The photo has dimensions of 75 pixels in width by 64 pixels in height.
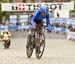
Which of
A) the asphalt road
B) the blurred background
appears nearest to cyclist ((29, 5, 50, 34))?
the asphalt road

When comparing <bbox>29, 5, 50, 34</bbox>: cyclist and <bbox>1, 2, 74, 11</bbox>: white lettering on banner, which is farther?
<bbox>1, 2, 74, 11</bbox>: white lettering on banner

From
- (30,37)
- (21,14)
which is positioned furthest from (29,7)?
(30,37)

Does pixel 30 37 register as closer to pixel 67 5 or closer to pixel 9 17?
pixel 67 5

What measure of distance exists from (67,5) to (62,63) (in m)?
42.9

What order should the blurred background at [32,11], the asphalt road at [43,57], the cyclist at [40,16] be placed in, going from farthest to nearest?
the blurred background at [32,11], the cyclist at [40,16], the asphalt road at [43,57]

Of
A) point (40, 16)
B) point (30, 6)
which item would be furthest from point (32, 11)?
point (40, 16)

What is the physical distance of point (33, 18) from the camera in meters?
14.4

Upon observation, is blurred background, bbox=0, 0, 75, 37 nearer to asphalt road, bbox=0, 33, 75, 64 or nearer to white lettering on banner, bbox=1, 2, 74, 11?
white lettering on banner, bbox=1, 2, 74, 11

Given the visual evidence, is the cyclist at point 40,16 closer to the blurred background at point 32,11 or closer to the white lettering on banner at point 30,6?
the blurred background at point 32,11

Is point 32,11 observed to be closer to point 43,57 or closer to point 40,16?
point 43,57

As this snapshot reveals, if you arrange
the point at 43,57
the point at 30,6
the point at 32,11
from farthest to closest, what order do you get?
the point at 32,11 → the point at 30,6 → the point at 43,57

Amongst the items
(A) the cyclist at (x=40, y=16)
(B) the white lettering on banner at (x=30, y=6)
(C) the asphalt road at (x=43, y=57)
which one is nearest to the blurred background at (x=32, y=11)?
(B) the white lettering on banner at (x=30, y=6)

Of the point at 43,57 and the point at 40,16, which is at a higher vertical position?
the point at 40,16

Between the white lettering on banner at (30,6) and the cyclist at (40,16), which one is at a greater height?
the cyclist at (40,16)
